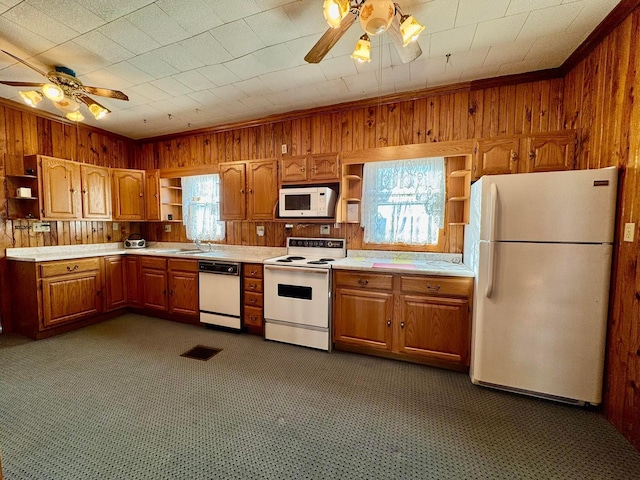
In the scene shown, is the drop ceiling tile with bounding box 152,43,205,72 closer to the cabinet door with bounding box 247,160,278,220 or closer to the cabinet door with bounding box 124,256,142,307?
the cabinet door with bounding box 247,160,278,220

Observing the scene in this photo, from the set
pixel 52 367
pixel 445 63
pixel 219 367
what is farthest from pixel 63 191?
pixel 445 63

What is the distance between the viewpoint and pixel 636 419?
1646 mm

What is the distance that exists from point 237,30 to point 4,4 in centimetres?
145

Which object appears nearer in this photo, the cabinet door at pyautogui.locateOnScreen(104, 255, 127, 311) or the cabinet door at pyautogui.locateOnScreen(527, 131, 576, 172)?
the cabinet door at pyautogui.locateOnScreen(527, 131, 576, 172)

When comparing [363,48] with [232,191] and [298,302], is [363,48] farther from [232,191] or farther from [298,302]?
[232,191]

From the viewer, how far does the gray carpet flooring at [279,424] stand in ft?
4.92

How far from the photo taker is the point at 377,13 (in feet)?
4.66

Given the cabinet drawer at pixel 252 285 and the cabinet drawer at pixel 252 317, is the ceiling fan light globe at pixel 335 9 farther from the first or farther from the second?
the cabinet drawer at pixel 252 317

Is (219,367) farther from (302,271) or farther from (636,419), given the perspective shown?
(636,419)

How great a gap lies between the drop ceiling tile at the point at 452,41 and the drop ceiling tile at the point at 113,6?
2.03m

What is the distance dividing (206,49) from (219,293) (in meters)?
2.47

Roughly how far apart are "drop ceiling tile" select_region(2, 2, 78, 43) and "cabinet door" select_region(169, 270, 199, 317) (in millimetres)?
2448

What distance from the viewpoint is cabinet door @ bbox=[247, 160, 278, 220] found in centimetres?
340

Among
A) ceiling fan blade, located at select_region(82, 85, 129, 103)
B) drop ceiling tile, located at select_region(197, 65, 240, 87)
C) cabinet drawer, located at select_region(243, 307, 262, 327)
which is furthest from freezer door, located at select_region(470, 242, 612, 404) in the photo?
ceiling fan blade, located at select_region(82, 85, 129, 103)
